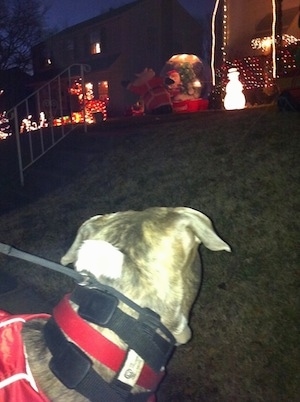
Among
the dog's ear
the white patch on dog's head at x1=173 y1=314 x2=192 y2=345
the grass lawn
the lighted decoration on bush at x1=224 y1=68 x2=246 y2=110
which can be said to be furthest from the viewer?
the lighted decoration on bush at x1=224 y1=68 x2=246 y2=110

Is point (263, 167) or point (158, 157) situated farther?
point (158, 157)

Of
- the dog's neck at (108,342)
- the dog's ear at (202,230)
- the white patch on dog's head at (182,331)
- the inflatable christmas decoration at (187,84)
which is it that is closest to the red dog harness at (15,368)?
the dog's neck at (108,342)

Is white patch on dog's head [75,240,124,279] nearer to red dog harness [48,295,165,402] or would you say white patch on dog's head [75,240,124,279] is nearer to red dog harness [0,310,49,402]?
red dog harness [48,295,165,402]

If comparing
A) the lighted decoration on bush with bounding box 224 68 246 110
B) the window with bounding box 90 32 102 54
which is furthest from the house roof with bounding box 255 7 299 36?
the window with bounding box 90 32 102 54

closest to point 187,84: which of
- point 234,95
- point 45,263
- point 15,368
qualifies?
point 234,95

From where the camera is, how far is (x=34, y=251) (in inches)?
221

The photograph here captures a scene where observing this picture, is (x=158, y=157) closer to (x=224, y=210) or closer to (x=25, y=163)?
(x=224, y=210)

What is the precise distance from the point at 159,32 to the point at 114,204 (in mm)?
25132

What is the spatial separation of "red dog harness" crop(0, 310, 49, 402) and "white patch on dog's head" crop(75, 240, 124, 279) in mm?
521

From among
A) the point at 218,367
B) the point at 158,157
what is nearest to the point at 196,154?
the point at 158,157

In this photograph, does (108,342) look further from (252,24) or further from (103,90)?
(103,90)

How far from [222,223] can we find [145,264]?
273 cm

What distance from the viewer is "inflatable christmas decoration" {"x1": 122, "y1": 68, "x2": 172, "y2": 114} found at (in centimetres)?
1283

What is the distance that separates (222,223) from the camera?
4762 mm
